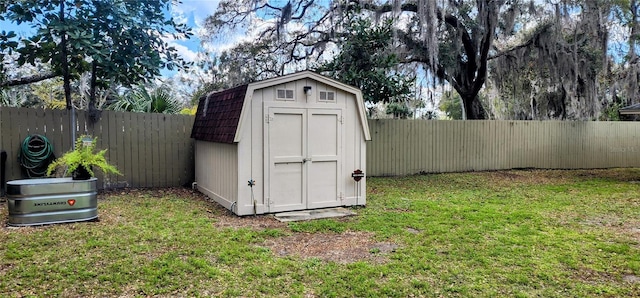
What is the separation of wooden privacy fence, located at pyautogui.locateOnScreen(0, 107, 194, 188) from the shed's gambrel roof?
27.2 inches

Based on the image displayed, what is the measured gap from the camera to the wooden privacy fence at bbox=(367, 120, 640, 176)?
9491 millimetres

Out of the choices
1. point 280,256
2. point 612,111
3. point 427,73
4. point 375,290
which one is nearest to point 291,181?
point 280,256

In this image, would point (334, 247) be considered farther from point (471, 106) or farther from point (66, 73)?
point (471, 106)

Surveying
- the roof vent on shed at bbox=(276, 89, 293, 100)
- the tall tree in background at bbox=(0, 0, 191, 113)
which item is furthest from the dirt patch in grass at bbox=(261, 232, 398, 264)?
the tall tree in background at bbox=(0, 0, 191, 113)

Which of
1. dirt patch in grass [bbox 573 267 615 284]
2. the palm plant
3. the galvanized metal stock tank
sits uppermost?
the palm plant

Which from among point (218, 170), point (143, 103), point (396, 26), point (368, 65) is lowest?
point (218, 170)

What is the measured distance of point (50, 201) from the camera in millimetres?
4406

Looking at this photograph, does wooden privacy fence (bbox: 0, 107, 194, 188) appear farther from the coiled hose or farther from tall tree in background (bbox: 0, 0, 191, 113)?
tall tree in background (bbox: 0, 0, 191, 113)

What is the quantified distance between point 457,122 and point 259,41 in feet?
18.0

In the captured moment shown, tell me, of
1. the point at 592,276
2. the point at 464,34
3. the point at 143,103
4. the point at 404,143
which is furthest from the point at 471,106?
the point at 592,276

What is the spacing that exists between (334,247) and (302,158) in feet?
5.95

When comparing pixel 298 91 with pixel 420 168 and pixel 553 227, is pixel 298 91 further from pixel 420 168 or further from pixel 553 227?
pixel 420 168

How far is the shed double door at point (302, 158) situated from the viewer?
5422 mm

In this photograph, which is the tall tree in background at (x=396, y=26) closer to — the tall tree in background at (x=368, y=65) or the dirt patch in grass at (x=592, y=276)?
the tall tree in background at (x=368, y=65)
